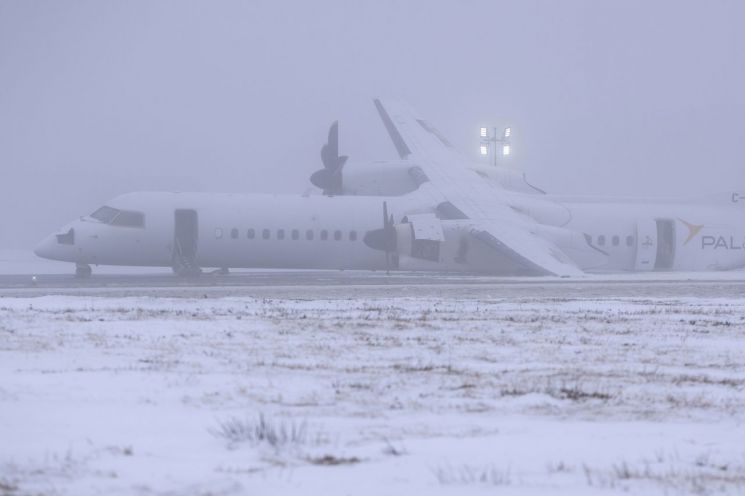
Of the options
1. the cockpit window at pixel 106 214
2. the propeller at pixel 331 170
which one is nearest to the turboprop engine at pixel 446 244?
the propeller at pixel 331 170

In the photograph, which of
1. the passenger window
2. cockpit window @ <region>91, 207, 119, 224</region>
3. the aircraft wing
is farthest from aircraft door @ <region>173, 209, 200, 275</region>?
the aircraft wing

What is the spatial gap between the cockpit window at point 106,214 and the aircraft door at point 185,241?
2.12 meters

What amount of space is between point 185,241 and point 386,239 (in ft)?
21.7

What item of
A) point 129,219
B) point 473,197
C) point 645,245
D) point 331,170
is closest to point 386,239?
point 473,197

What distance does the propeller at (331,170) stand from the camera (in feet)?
140

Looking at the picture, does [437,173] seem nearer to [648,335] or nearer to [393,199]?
[393,199]

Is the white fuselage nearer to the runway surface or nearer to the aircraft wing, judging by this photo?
the aircraft wing

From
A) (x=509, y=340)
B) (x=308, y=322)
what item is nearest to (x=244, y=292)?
(x=308, y=322)

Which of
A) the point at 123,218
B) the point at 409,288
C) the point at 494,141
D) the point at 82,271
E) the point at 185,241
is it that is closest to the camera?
the point at 409,288

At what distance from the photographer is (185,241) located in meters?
36.9

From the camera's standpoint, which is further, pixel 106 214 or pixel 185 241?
pixel 106 214

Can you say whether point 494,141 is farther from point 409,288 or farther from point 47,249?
point 409,288

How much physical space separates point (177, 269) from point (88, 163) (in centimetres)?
14332

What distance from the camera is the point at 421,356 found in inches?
449
